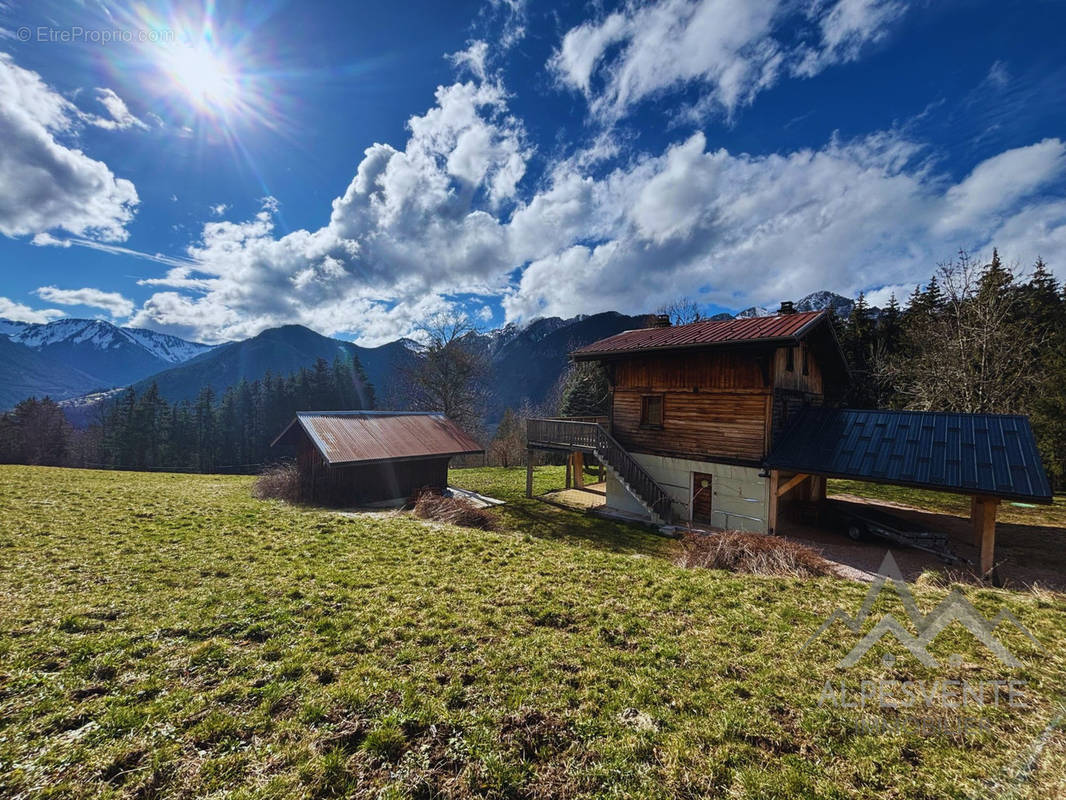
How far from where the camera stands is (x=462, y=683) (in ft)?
15.5

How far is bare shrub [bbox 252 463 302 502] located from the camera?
17734 millimetres

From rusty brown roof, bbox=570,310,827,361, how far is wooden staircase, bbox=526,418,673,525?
323 cm

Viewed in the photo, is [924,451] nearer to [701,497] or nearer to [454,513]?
[701,497]

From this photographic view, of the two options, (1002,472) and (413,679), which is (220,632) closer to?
(413,679)

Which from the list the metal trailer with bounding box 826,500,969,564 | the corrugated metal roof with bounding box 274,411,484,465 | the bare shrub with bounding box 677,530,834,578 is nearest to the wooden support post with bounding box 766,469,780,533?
the metal trailer with bounding box 826,500,969,564

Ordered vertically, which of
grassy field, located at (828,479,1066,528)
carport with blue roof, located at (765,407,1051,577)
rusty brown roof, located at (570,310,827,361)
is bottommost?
grassy field, located at (828,479,1066,528)

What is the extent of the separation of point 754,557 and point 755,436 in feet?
19.2

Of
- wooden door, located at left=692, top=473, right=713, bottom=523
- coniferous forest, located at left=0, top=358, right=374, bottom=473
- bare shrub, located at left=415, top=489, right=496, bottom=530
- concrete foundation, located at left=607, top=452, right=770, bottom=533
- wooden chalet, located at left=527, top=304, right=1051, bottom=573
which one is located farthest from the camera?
coniferous forest, located at left=0, top=358, right=374, bottom=473

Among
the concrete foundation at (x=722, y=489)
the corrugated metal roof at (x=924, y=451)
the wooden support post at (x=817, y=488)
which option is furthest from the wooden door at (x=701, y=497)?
the wooden support post at (x=817, y=488)

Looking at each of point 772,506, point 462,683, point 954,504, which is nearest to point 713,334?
point 772,506

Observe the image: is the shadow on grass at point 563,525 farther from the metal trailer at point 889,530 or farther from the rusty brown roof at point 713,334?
the rusty brown roof at point 713,334

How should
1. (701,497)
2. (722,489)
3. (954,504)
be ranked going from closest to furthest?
(722,489) < (701,497) < (954,504)

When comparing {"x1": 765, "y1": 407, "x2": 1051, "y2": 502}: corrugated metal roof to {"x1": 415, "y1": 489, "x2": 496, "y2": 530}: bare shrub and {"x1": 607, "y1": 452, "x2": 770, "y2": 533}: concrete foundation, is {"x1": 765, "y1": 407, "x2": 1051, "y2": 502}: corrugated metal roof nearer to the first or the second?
{"x1": 607, "y1": 452, "x2": 770, "y2": 533}: concrete foundation

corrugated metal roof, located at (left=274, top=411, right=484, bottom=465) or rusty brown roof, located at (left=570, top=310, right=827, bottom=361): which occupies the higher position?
rusty brown roof, located at (left=570, top=310, right=827, bottom=361)
